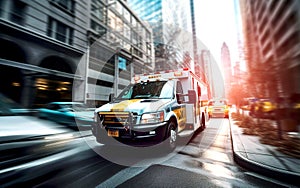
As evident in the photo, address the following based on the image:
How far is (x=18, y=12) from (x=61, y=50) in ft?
12.7

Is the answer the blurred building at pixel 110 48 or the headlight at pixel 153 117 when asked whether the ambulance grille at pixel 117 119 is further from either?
the blurred building at pixel 110 48

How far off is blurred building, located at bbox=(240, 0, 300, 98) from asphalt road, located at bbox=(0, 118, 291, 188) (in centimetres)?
269

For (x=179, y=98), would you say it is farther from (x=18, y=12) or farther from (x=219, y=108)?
(x=18, y=12)

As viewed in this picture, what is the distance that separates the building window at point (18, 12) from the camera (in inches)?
479

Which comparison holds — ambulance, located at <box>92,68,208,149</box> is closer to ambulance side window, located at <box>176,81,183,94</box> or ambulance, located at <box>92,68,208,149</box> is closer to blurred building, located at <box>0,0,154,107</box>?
ambulance side window, located at <box>176,81,183,94</box>

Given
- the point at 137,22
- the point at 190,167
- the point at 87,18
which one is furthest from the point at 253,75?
the point at 137,22

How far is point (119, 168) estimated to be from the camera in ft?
11.8

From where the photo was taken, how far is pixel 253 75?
5832mm

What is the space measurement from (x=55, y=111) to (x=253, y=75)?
9027mm

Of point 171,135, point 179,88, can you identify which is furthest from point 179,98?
point 171,135

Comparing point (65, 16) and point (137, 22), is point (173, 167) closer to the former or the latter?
point (65, 16)

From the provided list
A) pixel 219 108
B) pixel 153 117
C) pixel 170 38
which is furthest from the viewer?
pixel 170 38

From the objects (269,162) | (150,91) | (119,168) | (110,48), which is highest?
(110,48)

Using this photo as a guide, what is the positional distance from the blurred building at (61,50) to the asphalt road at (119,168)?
972 centimetres
